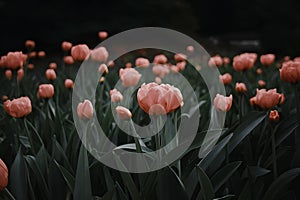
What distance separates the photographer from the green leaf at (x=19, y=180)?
1.09 m

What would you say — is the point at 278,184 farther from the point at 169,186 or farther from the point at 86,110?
the point at 86,110

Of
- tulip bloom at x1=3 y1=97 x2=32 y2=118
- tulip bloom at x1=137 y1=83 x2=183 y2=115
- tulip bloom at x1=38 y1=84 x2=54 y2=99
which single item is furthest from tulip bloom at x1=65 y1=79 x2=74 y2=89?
tulip bloom at x1=137 y1=83 x2=183 y2=115

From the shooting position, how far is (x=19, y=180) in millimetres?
1104

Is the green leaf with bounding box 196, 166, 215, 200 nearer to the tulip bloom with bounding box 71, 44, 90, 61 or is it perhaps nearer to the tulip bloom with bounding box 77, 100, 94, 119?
the tulip bloom with bounding box 77, 100, 94, 119

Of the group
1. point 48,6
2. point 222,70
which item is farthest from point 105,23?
point 222,70

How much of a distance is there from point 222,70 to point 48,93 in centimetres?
198

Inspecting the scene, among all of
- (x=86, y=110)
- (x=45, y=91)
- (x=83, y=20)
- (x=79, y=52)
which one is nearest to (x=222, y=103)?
(x=86, y=110)

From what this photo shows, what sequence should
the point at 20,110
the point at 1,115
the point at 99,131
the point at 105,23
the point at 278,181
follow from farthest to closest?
the point at 105,23 < the point at 1,115 < the point at 99,131 < the point at 20,110 < the point at 278,181

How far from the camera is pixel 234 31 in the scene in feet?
54.3

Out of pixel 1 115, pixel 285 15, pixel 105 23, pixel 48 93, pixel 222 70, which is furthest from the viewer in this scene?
pixel 285 15

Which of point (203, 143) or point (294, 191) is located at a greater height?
point (203, 143)

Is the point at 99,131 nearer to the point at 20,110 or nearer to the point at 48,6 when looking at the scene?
the point at 20,110

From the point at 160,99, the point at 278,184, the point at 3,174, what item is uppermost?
the point at 160,99

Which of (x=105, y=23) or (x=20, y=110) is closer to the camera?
(x=20, y=110)
